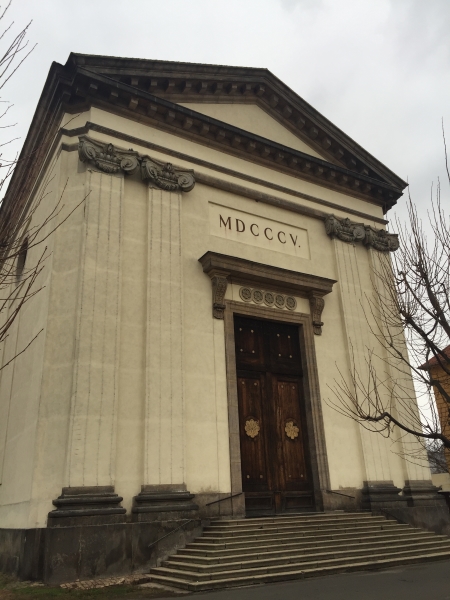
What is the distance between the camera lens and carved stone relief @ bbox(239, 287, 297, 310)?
1351cm

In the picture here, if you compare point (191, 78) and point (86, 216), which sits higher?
point (191, 78)

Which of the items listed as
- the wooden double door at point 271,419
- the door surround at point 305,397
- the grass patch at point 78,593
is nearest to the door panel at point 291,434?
the wooden double door at point 271,419

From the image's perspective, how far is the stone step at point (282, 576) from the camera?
25.9 feet

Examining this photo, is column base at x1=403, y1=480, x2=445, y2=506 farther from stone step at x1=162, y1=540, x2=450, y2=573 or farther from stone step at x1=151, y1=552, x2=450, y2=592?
stone step at x1=151, y1=552, x2=450, y2=592

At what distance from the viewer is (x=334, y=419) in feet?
44.8

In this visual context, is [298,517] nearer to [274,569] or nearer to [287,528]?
[287,528]

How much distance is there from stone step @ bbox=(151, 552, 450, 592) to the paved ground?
7.5 inches

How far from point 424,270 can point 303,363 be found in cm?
552

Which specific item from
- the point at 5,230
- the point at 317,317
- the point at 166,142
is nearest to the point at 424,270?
the point at 317,317

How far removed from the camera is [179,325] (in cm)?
1181

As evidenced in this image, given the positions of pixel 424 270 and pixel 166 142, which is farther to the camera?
pixel 166 142

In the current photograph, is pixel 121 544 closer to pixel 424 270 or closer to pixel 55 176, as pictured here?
pixel 424 270

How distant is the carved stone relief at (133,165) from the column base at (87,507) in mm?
6820

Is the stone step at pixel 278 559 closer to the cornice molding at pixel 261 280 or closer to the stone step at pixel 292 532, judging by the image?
the stone step at pixel 292 532
